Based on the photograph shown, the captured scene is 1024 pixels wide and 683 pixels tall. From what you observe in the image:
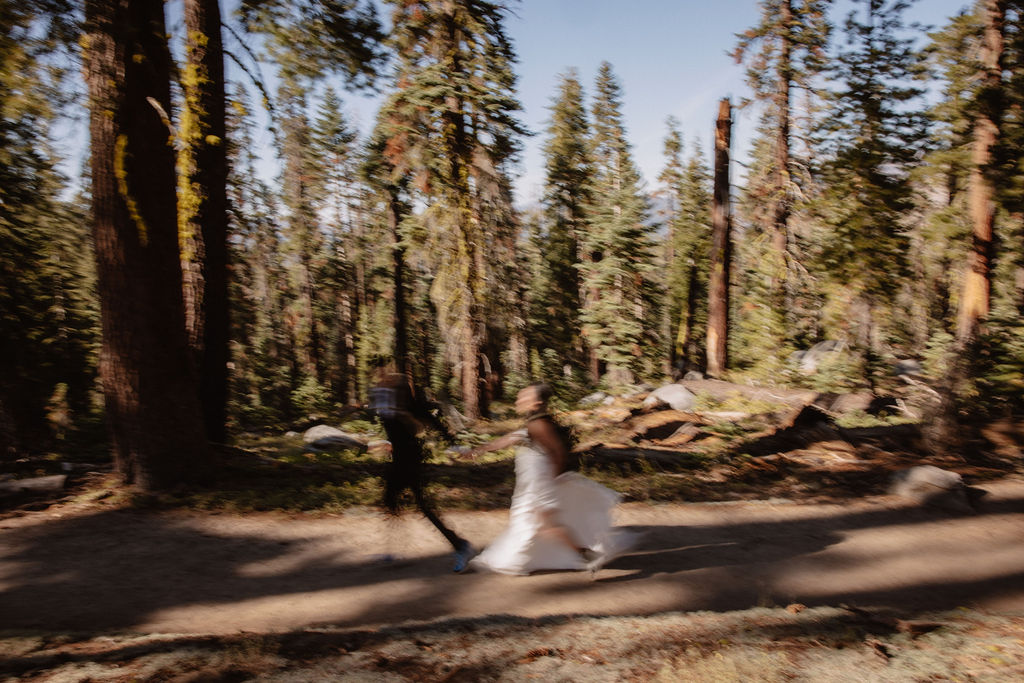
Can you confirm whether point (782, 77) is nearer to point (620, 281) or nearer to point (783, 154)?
point (783, 154)

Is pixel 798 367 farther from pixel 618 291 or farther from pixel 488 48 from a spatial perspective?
pixel 488 48

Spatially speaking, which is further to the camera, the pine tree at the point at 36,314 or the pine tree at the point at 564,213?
the pine tree at the point at 564,213

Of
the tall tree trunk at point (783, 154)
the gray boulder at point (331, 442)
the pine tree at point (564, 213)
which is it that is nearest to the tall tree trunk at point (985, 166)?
the tall tree trunk at point (783, 154)

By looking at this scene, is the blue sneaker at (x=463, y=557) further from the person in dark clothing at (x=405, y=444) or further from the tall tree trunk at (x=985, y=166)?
the tall tree trunk at (x=985, y=166)

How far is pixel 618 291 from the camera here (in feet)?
99.7

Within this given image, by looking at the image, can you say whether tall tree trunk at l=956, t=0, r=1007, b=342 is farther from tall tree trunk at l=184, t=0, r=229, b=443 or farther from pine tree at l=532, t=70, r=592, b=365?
pine tree at l=532, t=70, r=592, b=365

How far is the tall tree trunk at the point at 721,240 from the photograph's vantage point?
20797 millimetres

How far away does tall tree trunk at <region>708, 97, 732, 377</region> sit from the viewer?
20797mm

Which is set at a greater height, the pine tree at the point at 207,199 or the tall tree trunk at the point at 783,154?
the tall tree trunk at the point at 783,154

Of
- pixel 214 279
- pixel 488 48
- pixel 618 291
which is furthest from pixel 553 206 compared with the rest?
pixel 214 279

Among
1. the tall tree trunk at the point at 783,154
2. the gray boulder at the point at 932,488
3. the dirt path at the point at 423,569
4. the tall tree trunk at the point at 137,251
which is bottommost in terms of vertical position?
the dirt path at the point at 423,569

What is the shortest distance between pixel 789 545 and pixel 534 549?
10.2 ft

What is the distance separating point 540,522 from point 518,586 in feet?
2.00

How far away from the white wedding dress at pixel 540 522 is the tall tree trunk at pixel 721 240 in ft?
56.2
